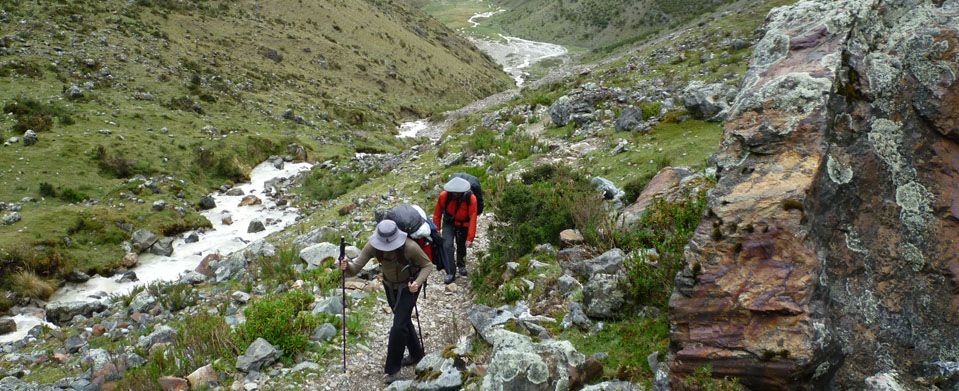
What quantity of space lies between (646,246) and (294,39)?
4369cm

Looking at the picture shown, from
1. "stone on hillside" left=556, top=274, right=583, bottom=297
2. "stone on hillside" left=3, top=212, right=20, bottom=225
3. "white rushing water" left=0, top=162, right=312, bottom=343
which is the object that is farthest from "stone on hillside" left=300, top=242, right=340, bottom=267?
"stone on hillside" left=3, top=212, right=20, bottom=225

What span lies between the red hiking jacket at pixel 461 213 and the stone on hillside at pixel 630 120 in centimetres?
1032

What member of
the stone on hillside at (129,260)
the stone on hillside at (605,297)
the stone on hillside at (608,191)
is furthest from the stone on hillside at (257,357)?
the stone on hillside at (129,260)

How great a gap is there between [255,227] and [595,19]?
10229 cm

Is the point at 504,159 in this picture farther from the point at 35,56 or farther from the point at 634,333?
the point at 35,56

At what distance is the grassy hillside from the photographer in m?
18.2

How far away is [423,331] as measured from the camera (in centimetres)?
894

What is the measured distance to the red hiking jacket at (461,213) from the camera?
9.91 metres

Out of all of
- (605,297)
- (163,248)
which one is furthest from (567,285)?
(163,248)

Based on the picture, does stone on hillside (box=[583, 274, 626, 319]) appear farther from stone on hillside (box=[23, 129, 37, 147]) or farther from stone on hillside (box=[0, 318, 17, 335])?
stone on hillside (box=[23, 129, 37, 147])

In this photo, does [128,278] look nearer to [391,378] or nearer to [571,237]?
[391,378]

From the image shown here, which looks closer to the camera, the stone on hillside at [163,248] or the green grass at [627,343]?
the green grass at [627,343]

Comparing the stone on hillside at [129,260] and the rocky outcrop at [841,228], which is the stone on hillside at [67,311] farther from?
the rocky outcrop at [841,228]

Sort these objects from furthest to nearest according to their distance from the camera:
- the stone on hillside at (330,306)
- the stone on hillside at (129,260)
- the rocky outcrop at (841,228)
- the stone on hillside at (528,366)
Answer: the stone on hillside at (129,260) → the stone on hillside at (330,306) → the stone on hillside at (528,366) → the rocky outcrop at (841,228)
